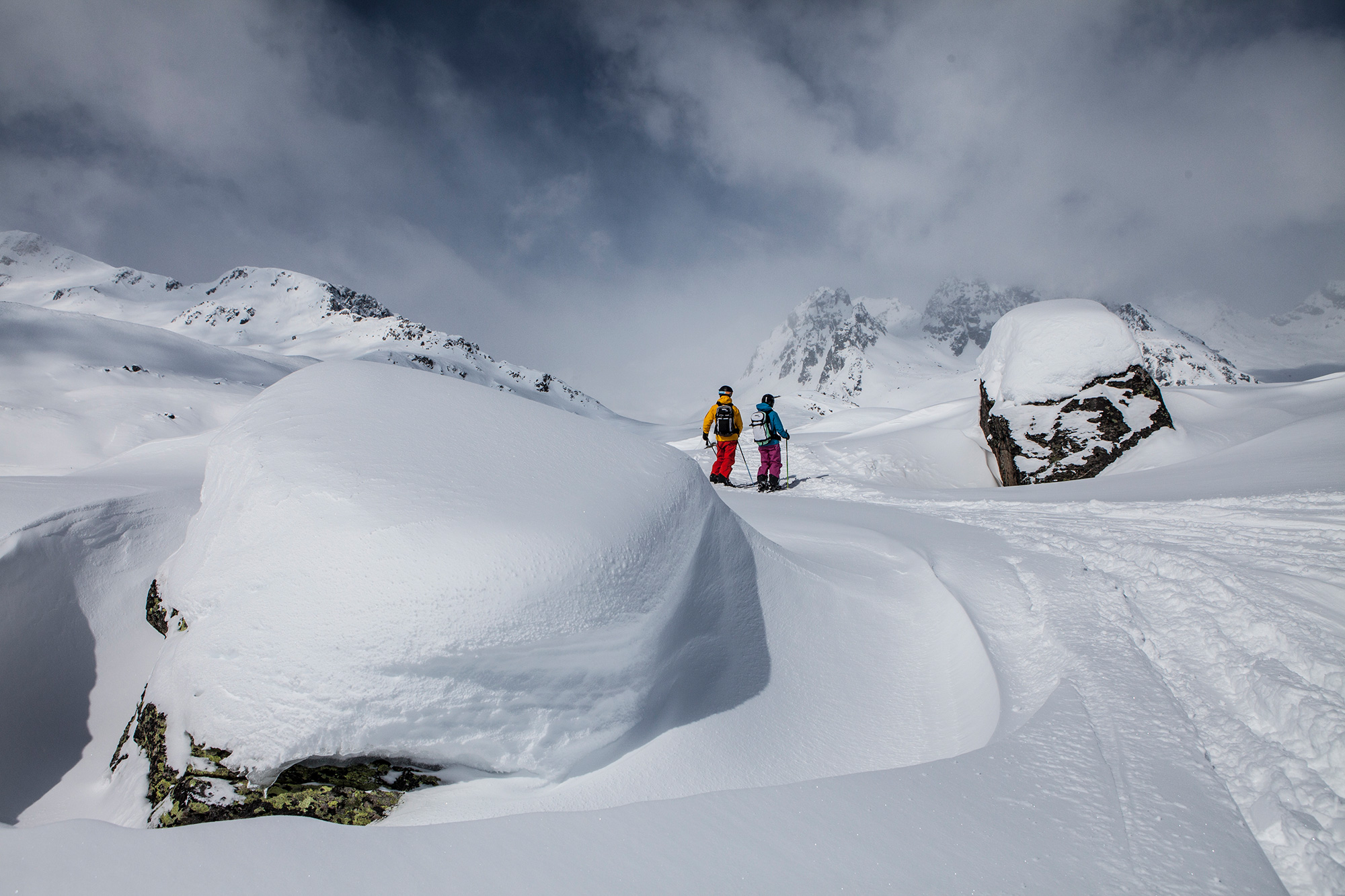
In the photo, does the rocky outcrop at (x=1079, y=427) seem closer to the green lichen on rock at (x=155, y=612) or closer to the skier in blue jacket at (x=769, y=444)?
the skier in blue jacket at (x=769, y=444)

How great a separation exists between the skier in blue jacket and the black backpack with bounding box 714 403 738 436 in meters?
0.42

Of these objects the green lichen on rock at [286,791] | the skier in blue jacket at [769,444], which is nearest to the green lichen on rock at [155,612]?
the green lichen on rock at [286,791]

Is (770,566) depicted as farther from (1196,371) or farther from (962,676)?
(1196,371)

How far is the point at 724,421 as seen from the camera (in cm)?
967

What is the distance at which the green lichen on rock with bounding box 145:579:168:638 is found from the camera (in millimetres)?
3086

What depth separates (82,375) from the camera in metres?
16.2

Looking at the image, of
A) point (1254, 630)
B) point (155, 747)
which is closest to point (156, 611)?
point (155, 747)

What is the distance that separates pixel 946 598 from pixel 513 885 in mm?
3070

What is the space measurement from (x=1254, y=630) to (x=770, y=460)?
6.71 meters

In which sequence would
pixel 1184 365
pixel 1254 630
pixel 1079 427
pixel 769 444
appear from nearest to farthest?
pixel 1254 630
pixel 769 444
pixel 1079 427
pixel 1184 365

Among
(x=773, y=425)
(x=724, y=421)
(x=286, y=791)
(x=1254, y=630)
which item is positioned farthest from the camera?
(x=724, y=421)

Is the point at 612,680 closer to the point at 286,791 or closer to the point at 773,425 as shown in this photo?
the point at 286,791

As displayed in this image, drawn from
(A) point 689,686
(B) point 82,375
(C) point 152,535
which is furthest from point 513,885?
(B) point 82,375

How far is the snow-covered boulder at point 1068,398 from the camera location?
9977 millimetres
